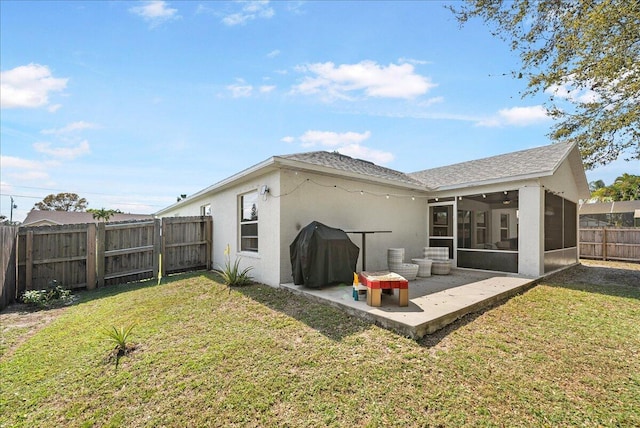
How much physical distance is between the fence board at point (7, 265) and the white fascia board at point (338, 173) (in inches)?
241

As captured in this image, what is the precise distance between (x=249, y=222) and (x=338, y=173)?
9.32 ft

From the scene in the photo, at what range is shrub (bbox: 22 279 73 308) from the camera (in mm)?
6262

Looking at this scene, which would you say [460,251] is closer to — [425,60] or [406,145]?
[406,145]

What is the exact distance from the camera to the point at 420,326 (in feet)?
12.3

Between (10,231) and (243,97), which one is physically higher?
(243,97)

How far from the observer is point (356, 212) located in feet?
25.4

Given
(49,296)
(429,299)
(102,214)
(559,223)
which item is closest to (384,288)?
(429,299)

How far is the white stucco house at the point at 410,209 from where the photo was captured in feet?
21.7

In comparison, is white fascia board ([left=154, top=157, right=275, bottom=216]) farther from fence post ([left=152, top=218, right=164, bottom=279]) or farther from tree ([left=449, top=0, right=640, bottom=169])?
tree ([left=449, top=0, right=640, bottom=169])

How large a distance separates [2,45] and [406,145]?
36.8 ft

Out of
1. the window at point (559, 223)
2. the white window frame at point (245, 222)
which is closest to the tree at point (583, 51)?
the window at point (559, 223)

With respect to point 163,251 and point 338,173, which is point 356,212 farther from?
point 163,251

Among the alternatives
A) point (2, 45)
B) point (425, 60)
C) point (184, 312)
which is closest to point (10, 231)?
point (2, 45)

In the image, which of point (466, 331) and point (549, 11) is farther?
point (549, 11)
